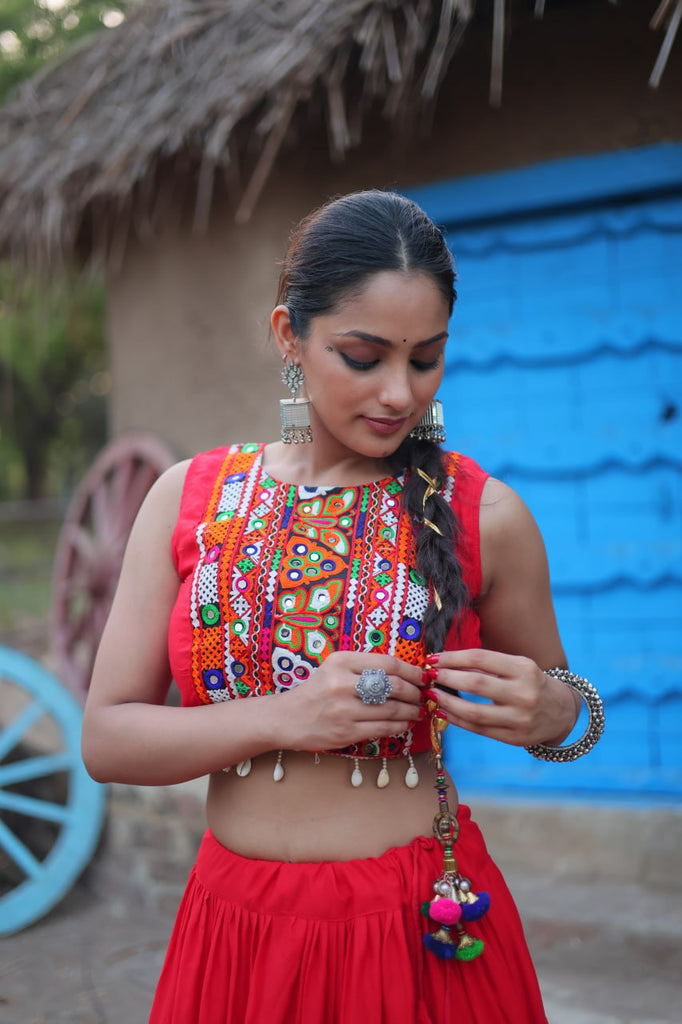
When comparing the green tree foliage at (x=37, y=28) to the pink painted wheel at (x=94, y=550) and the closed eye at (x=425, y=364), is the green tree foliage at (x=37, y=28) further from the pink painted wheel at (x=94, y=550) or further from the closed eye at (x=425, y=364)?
the closed eye at (x=425, y=364)

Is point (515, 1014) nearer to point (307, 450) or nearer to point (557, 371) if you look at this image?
point (307, 450)

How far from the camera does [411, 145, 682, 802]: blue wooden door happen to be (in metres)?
3.59

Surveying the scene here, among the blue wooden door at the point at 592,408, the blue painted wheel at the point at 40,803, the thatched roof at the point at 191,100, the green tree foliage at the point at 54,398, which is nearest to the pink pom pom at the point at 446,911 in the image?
the blue wooden door at the point at 592,408

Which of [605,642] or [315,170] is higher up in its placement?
[315,170]

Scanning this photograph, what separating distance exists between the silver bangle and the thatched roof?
2252 mm

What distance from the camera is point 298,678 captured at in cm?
145

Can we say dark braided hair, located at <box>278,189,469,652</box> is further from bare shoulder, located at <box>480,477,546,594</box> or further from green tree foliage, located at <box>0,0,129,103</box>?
green tree foliage, located at <box>0,0,129,103</box>

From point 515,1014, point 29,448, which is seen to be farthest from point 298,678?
point 29,448

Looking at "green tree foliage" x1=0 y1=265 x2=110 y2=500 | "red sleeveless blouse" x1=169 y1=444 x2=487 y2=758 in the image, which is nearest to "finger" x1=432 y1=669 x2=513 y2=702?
"red sleeveless blouse" x1=169 y1=444 x2=487 y2=758

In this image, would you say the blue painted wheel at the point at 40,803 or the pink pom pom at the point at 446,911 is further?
the blue painted wheel at the point at 40,803

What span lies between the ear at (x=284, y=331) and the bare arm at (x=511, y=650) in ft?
1.29

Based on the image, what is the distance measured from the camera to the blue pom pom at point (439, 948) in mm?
1360

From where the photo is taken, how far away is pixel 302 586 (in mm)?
1473

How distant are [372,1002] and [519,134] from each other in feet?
10.5
